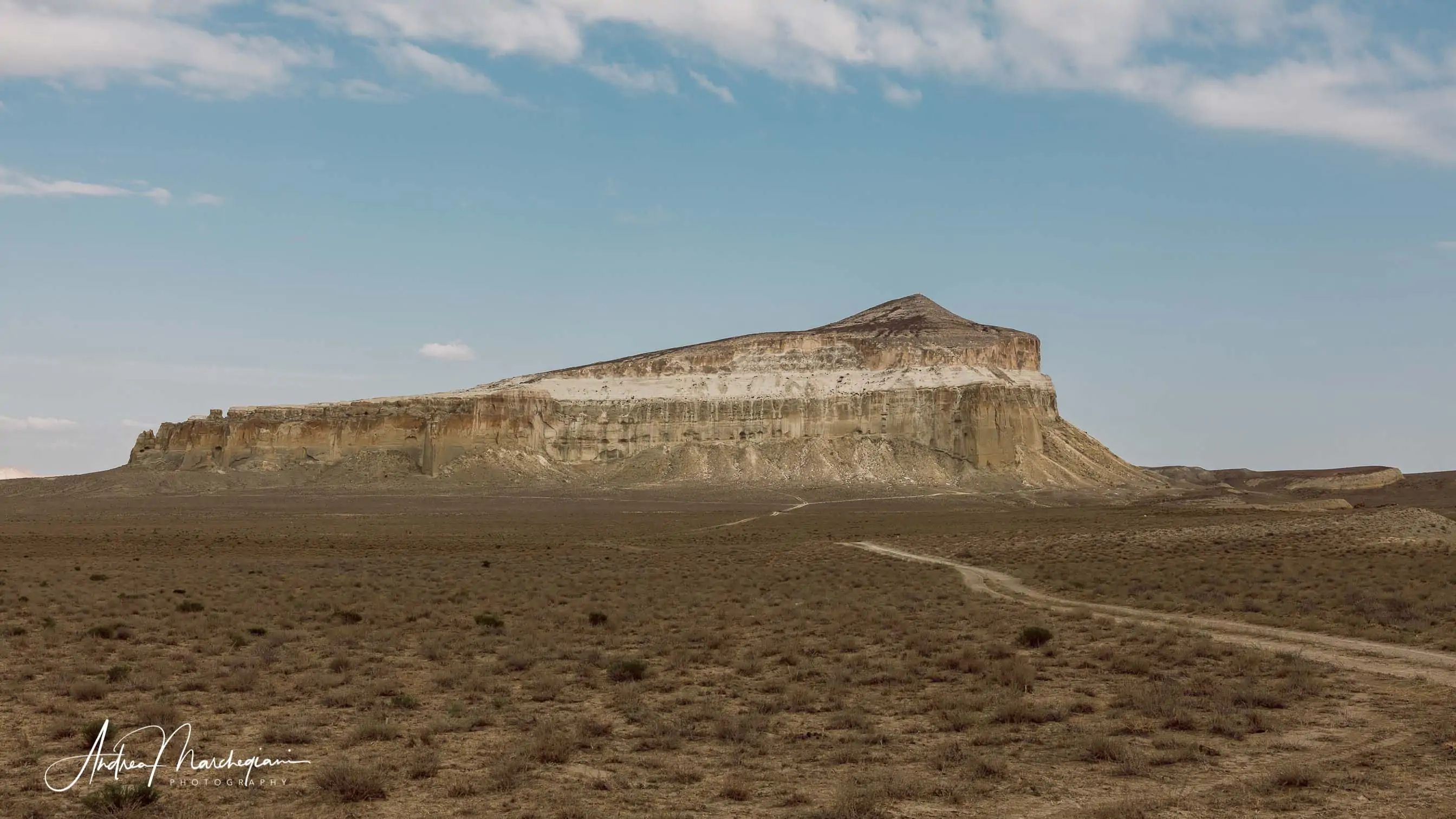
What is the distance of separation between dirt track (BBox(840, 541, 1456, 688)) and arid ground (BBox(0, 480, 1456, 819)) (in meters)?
0.10

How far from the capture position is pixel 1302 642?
15.9 metres

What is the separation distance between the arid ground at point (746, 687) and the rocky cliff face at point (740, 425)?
222ft

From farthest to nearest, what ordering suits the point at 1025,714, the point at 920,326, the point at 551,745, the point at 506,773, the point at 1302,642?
the point at 920,326 < the point at 1302,642 < the point at 1025,714 < the point at 551,745 < the point at 506,773

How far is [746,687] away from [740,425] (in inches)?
3667

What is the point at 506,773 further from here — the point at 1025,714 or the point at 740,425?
the point at 740,425

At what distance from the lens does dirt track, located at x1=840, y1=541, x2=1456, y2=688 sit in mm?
13414

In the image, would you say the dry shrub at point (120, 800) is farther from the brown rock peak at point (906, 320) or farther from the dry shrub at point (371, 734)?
the brown rock peak at point (906, 320)

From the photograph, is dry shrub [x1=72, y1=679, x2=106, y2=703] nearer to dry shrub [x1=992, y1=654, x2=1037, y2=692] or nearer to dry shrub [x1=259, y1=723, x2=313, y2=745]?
dry shrub [x1=259, y1=723, x2=313, y2=745]

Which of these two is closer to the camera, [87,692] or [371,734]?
[371,734]

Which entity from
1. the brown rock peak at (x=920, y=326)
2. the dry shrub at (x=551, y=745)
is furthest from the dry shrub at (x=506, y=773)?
the brown rock peak at (x=920, y=326)

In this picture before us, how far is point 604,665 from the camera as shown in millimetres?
14695

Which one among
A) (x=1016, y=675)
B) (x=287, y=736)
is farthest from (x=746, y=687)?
(x=287, y=736)

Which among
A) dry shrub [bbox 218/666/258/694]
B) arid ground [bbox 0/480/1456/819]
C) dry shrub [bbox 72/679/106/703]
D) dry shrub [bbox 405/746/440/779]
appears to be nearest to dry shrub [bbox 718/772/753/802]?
arid ground [bbox 0/480/1456/819]

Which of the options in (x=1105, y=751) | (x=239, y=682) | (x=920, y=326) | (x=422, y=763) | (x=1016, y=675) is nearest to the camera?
(x=422, y=763)
